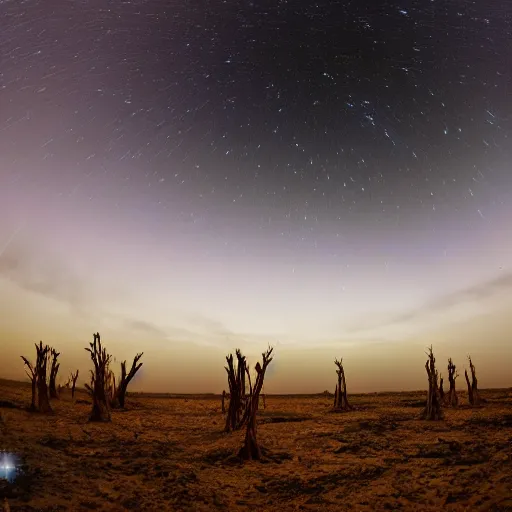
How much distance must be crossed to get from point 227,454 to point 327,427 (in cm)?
736

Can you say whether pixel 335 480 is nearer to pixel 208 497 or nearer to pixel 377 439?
pixel 208 497

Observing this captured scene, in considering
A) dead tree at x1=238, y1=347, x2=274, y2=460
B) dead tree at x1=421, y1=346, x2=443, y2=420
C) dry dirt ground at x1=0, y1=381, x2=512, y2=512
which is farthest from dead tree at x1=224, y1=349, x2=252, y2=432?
dead tree at x1=421, y1=346, x2=443, y2=420

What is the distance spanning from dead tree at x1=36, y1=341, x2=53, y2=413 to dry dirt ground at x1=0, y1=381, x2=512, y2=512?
373cm

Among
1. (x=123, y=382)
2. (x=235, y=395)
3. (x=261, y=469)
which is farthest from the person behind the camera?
(x=123, y=382)

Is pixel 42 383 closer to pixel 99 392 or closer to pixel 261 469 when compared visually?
pixel 99 392

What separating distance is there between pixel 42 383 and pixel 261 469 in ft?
51.1

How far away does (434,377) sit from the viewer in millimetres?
22703

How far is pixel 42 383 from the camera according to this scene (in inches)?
867

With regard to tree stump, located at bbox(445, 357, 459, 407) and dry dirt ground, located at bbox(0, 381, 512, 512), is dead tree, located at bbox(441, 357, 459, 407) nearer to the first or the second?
tree stump, located at bbox(445, 357, 459, 407)

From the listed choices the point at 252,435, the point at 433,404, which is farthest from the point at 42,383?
the point at 433,404

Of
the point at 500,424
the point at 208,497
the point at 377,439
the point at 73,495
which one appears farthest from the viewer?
the point at 500,424

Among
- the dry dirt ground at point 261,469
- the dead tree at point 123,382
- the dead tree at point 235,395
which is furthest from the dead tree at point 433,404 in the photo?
the dead tree at point 123,382

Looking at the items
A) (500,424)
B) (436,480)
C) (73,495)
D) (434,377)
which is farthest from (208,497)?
(434,377)

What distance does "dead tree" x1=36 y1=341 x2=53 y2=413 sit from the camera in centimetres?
2175
